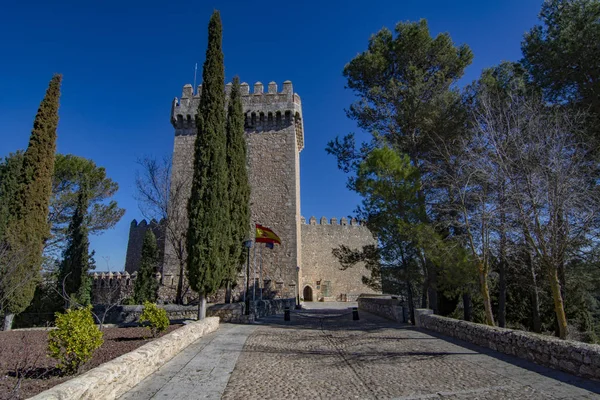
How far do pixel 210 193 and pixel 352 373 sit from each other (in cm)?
644

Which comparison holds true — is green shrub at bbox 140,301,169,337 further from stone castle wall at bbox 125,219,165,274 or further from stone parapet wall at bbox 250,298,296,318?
stone castle wall at bbox 125,219,165,274

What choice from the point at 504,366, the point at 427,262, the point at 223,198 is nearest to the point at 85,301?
the point at 223,198

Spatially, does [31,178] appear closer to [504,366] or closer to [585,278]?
[504,366]

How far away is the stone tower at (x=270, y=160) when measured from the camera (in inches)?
734

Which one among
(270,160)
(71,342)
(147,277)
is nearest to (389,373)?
(71,342)

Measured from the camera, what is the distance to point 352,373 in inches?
204

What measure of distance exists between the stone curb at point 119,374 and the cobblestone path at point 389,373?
1.14 m

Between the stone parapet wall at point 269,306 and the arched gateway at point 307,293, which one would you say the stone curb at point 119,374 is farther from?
the arched gateway at point 307,293

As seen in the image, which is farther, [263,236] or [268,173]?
[268,173]

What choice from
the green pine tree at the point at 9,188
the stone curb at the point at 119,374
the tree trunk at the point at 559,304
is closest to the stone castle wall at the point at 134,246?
the green pine tree at the point at 9,188

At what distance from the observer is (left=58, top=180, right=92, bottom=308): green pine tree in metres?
14.5

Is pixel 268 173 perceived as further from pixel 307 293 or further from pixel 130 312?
pixel 307 293

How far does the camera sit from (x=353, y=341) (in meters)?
8.09

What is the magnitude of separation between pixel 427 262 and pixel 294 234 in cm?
904
